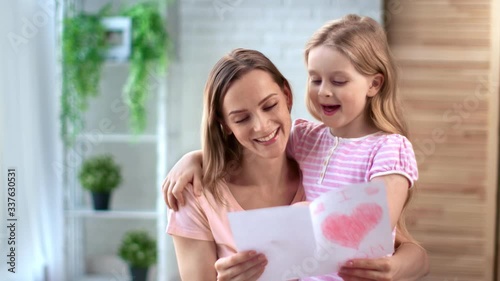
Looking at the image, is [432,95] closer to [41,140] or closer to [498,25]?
[498,25]

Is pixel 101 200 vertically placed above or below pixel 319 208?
below

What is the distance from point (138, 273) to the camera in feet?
13.0

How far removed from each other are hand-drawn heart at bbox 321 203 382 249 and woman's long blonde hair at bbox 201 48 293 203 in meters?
0.38

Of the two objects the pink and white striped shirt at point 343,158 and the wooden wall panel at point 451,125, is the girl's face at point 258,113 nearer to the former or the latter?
the pink and white striped shirt at point 343,158

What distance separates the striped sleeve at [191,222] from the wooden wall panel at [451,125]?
210 cm

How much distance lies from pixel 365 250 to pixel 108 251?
130 inches

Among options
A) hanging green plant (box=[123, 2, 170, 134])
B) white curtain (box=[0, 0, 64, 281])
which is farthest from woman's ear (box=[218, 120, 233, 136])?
hanging green plant (box=[123, 2, 170, 134])

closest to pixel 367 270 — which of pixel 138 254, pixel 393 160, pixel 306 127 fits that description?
pixel 393 160

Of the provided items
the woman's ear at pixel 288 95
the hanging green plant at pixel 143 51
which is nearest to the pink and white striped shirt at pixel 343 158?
A: the woman's ear at pixel 288 95

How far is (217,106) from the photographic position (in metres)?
1.57

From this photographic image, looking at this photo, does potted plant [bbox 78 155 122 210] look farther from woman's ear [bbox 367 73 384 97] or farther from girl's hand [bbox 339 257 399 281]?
girl's hand [bbox 339 257 399 281]

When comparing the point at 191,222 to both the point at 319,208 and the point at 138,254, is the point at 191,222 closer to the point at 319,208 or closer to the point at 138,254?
the point at 319,208

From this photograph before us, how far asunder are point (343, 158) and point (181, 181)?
1.26 feet

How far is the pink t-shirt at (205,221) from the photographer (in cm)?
160
